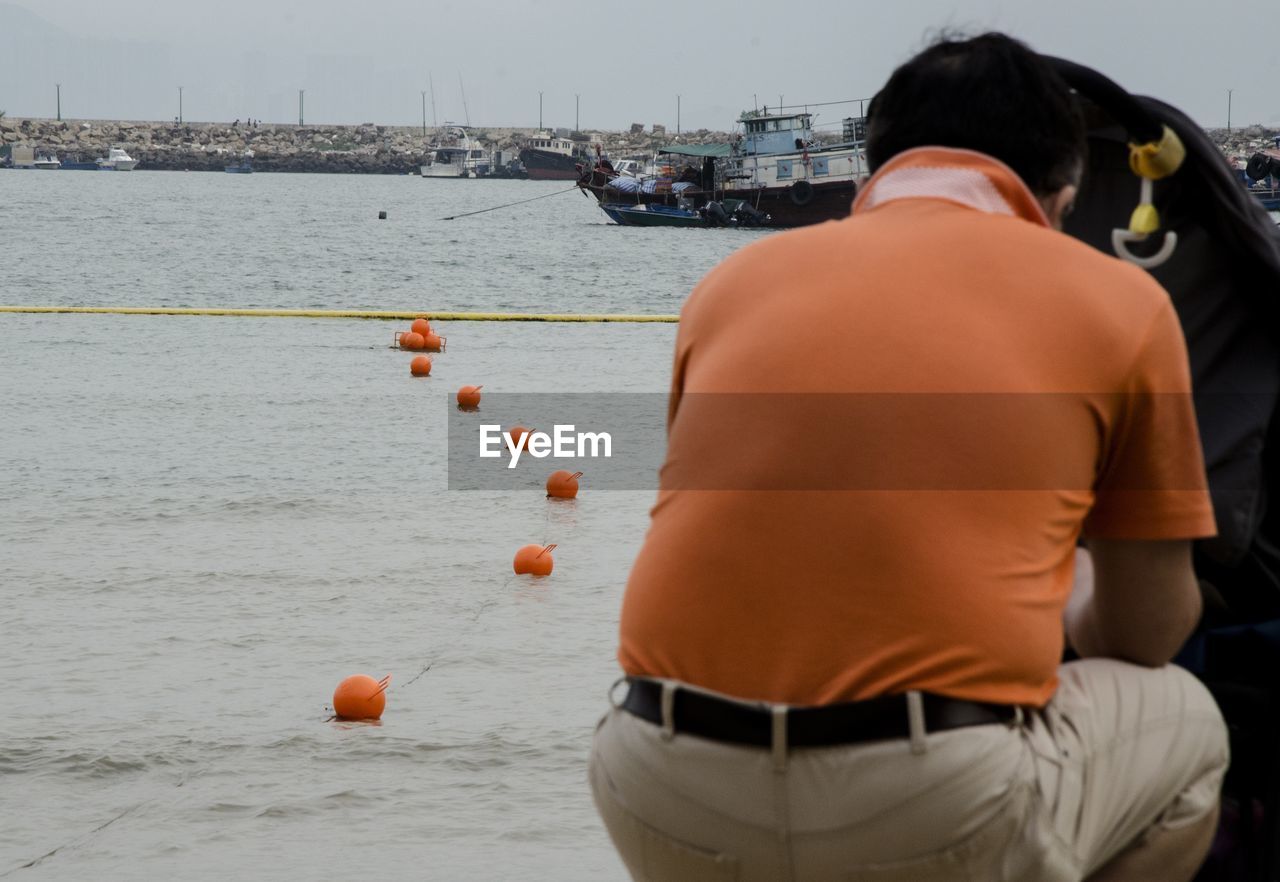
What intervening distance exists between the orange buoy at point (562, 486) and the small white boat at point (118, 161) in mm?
155600

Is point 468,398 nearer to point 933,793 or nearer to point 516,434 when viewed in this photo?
point 516,434

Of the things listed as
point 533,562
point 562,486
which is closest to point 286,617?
point 533,562

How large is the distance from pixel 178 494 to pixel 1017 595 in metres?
5.14

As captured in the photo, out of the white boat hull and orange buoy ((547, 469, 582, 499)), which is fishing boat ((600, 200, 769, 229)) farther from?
the white boat hull

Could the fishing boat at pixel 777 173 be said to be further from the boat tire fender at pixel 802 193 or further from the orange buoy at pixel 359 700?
the orange buoy at pixel 359 700

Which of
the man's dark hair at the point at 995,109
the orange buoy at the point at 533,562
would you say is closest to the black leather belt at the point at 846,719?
the man's dark hair at the point at 995,109

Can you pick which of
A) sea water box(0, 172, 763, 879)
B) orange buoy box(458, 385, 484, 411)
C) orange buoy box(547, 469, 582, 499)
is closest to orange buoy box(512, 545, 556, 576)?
sea water box(0, 172, 763, 879)

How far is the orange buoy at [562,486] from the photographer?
618 cm

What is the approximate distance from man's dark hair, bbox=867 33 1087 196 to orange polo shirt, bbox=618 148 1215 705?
106 mm

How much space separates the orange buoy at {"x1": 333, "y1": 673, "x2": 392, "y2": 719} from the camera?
3.65 meters

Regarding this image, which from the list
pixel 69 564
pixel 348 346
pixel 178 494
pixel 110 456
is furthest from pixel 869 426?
pixel 348 346

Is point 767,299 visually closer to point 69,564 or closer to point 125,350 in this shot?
point 69,564

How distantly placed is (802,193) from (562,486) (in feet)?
175

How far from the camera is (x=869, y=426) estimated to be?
171 centimetres
